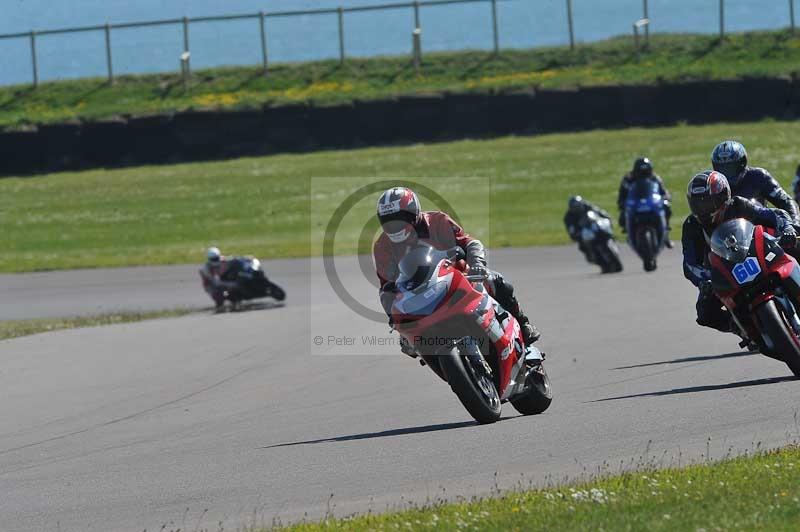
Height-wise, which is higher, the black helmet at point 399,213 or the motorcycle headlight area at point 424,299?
the black helmet at point 399,213

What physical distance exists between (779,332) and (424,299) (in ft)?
7.56

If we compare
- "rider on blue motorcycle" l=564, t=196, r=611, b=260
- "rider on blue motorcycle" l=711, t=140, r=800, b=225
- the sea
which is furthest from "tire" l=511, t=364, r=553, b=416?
the sea

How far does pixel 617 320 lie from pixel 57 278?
13887 mm

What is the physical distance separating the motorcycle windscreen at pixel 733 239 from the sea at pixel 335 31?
29124mm

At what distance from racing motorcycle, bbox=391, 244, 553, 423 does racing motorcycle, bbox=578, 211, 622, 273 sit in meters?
12.8

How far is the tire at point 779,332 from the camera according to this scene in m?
9.21

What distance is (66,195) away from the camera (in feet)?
114

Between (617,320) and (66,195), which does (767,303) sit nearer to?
(617,320)

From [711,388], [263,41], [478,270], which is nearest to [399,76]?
[263,41]

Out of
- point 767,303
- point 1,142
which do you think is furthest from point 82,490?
point 1,142

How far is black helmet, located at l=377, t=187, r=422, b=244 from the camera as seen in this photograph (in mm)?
8758

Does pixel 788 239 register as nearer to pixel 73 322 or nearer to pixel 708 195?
pixel 708 195

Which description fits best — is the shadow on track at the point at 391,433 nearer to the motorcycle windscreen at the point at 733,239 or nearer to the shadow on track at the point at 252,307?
the motorcycle windscreen at the point at 733,239

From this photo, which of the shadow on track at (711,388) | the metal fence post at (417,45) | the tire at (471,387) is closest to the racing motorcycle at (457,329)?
the tire at (471,387)
